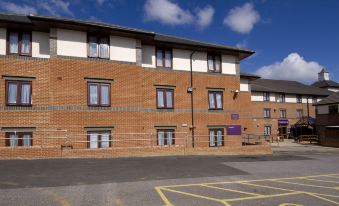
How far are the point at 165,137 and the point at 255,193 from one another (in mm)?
11315

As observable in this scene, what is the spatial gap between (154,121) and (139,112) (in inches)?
59.5

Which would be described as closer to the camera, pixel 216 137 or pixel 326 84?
pixel 216 137

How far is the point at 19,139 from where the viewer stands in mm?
15484

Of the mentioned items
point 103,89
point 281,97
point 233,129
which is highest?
point 281,97

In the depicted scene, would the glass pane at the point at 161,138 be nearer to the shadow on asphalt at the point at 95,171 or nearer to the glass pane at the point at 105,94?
the glass pane at the point at 105,94

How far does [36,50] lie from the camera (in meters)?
16.1

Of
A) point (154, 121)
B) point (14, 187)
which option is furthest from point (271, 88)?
point (14, 187)

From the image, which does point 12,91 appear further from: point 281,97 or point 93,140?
point 281,97

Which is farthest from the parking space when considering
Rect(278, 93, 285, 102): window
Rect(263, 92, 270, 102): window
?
Rect(278, 93, 285, 102): window

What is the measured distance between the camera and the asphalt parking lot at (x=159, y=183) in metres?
7.62

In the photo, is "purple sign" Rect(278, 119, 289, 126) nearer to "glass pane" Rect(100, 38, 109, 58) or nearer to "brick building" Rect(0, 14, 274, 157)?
"brick building" Rect(0, 14, 274, 157)

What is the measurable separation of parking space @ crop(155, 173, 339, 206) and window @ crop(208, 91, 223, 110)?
438 inches

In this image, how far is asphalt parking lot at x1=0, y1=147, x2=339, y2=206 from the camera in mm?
7625

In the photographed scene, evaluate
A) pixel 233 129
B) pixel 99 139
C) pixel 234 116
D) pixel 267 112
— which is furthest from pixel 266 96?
pixel 99 139
